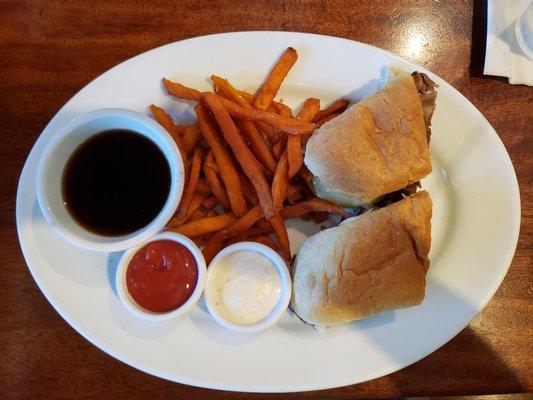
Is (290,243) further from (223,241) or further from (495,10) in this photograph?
(495,10)

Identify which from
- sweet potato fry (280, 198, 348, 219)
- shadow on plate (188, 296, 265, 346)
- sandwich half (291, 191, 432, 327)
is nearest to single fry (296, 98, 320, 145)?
sweet potato fry (280, 198, 348, 219)

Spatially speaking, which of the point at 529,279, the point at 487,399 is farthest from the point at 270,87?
the point at 487,399

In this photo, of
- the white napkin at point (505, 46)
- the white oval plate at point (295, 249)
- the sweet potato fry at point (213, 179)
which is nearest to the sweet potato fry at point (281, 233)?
the white oval plate at point (295, 249)

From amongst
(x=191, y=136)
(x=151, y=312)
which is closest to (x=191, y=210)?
(x=191, y=136)

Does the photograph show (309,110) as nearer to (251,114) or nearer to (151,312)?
(251,114)

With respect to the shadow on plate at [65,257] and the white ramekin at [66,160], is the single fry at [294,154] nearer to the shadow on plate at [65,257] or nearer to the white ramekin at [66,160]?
the white ramekin at [66,160]
